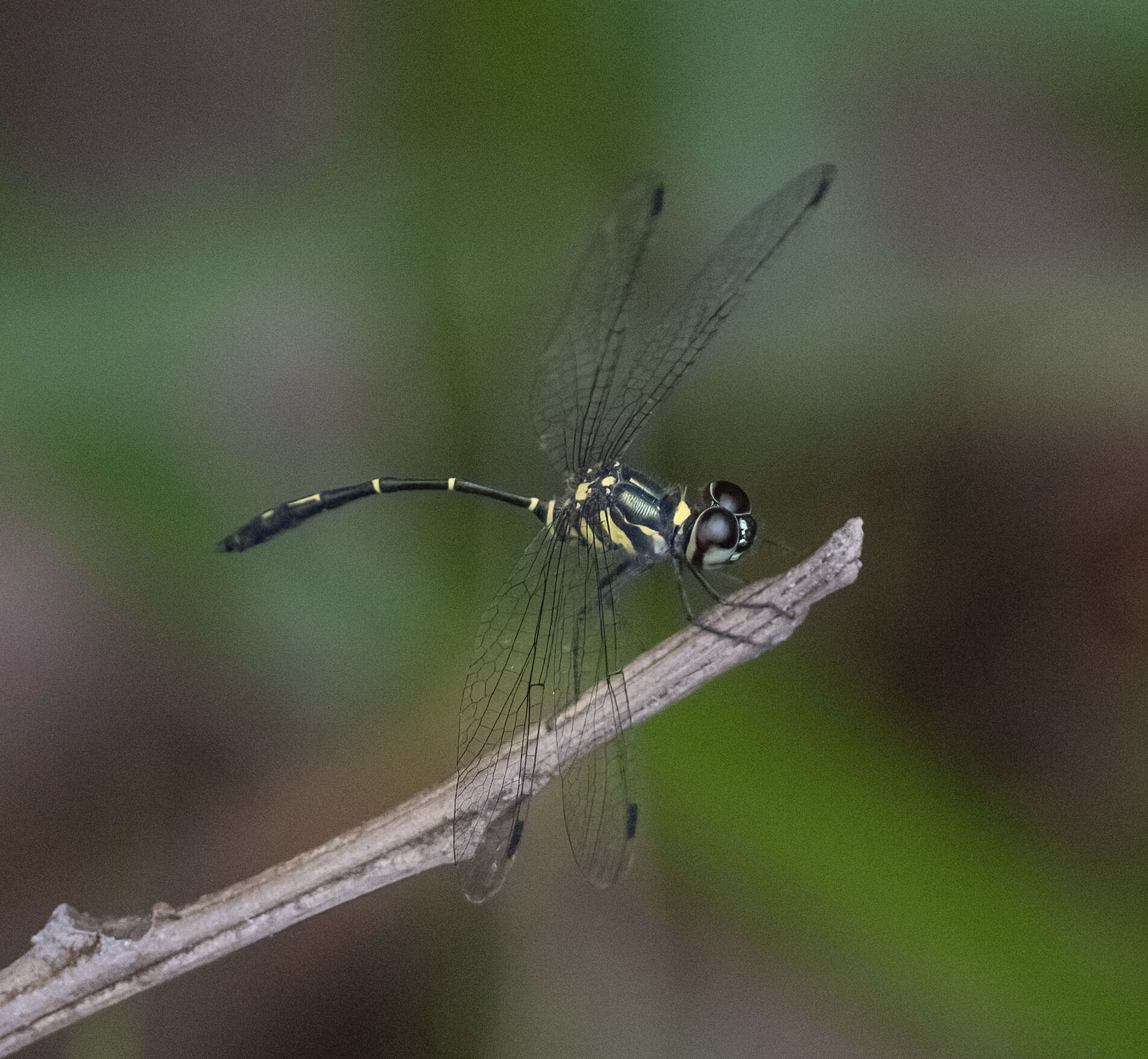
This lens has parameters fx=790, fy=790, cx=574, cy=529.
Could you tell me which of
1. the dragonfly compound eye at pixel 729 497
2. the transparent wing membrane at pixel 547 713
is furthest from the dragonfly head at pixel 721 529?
the transparent wing membrane at pixel 547 713

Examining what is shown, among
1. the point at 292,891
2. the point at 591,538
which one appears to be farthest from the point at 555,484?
the point at 292,891

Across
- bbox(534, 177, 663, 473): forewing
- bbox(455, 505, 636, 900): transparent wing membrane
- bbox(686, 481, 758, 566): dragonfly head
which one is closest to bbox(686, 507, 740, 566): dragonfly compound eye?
bbox(686, 481, 758, 566): dragonfly head

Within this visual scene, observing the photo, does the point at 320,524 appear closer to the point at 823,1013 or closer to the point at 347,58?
the point at 347,58

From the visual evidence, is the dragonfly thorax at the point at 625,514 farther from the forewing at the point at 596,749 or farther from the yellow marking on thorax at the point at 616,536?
the forewing at the point at 596,749

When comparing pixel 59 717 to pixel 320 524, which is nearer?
pixel 59 717

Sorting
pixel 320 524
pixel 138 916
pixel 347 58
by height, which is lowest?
pixel 138 916

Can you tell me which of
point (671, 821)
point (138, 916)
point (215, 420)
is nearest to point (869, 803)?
point (671, 821)

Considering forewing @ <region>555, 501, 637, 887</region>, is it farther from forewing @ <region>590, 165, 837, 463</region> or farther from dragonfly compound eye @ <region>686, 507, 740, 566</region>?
forewing @ <region>590, 165, 837, 463</region>
